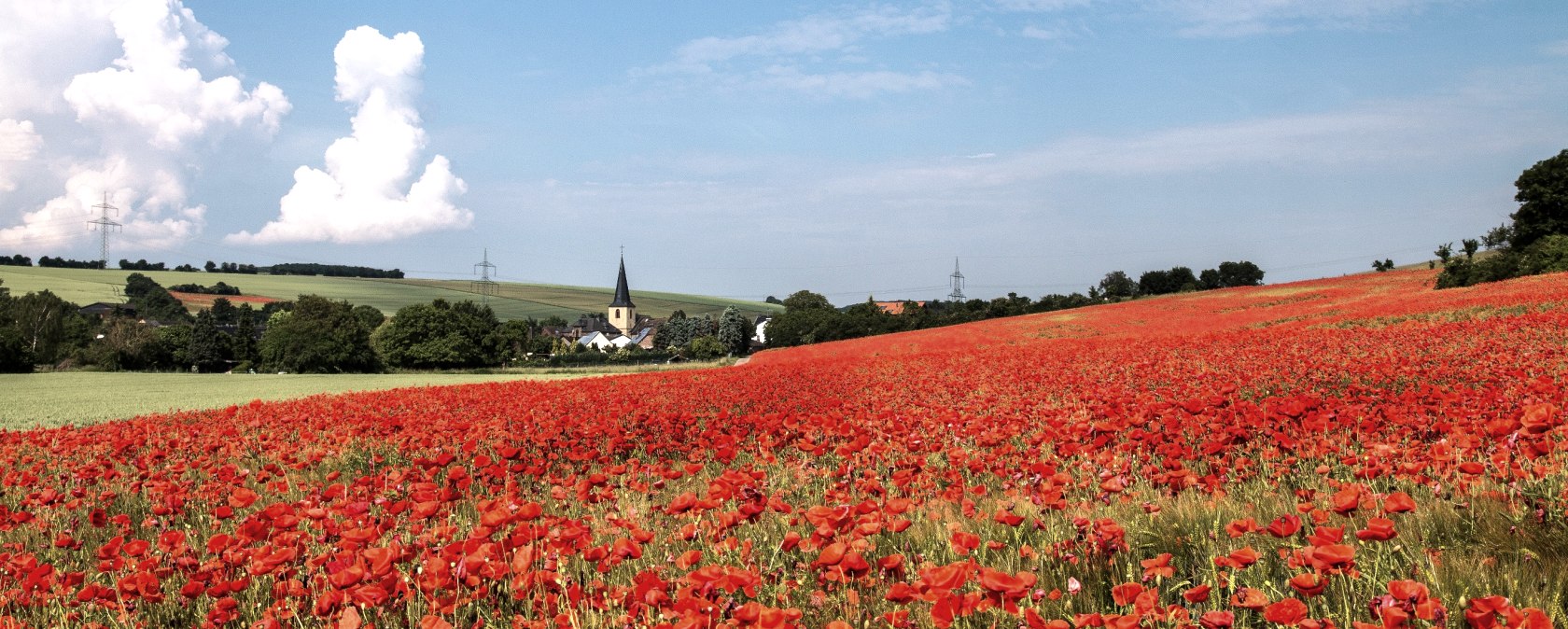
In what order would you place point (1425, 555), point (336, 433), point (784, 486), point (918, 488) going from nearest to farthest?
point (1425, 555)
point (918, 488)
point (784, 486)
point (336, 433)

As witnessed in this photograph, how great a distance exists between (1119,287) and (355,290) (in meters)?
121

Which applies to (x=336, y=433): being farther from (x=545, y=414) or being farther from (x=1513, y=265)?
(x=1513, y=265)

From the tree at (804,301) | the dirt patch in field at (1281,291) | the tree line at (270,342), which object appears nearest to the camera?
the dirt patch in field at (1281,291)

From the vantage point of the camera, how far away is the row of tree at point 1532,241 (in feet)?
122

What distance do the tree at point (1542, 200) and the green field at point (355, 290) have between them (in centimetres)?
12539

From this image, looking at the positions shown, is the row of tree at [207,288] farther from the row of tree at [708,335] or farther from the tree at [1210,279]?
the tree at [1210,279]

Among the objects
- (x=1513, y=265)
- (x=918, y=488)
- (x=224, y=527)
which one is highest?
(x=1513, y=265)

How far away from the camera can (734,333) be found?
398ft

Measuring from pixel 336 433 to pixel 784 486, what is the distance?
6483mm

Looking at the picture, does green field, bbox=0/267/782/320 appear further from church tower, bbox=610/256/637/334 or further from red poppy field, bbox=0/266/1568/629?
red poppy field, bbox=0/266/1568/629

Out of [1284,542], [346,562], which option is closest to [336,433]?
[346,562]

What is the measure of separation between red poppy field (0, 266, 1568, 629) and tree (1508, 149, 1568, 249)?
139 feet

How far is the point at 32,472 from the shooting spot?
909cm

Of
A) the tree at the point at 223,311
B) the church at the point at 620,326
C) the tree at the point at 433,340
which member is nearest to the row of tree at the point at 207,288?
the tree at the point at 223,311
